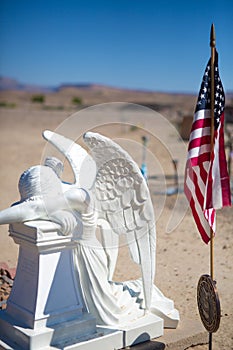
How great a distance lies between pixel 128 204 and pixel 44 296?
4.21ft

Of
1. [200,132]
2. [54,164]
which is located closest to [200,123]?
[200,132]

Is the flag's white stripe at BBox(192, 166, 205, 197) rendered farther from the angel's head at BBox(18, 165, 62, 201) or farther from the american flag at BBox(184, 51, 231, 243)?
the angel's head at BBox(18, 165, 62, 201)

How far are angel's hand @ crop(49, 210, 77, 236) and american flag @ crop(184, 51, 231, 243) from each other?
4.20 ft

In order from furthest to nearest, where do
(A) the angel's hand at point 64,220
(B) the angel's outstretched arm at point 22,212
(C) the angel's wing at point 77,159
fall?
(C) the angel's wing at point 77,159
(A) the angel's hand at point 64,220
(B) the angel's outstretched arm at point 22,212

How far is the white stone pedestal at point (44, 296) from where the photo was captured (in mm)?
5012

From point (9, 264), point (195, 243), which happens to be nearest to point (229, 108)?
point (195, 243)

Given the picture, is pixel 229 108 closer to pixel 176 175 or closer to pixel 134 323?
pixel 176 175

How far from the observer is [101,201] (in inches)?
220

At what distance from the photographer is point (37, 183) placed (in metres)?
5.13

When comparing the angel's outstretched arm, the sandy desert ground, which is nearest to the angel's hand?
the angel's outstretched arm

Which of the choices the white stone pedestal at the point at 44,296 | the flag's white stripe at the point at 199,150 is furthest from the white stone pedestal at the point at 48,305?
the flag's white stripe at the point at 199,150

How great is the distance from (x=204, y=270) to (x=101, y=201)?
3.60 m

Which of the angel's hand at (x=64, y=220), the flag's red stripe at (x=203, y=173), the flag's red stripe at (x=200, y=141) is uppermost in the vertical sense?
the flag's red stripe at (x=200, y=141)

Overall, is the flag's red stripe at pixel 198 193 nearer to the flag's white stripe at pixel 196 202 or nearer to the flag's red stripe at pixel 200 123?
the flag's white stripe at pixel 196 202
